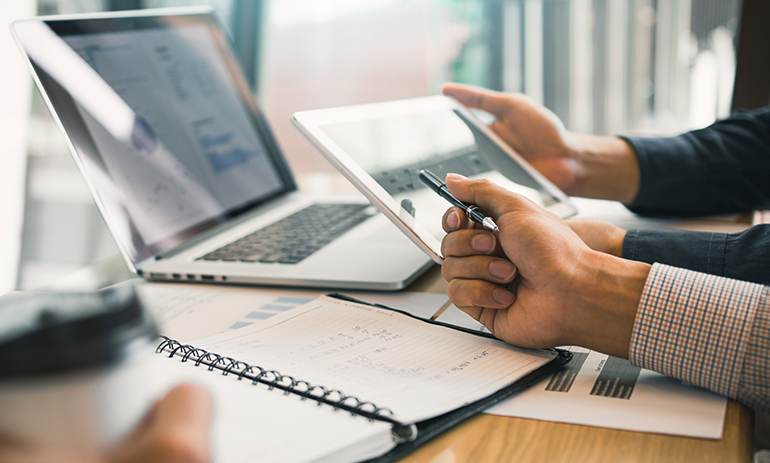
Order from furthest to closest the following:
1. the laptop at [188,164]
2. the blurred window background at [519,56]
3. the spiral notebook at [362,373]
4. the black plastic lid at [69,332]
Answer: the blurred window background at [519,56] → the laptop at [188,164] → the spiral notebook at [362,373] → the black plastic lid at [69,332]

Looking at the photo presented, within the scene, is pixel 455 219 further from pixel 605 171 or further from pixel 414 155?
pixel 605 171

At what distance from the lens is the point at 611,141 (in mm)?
1008

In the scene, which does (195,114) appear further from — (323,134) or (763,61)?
(763,61)

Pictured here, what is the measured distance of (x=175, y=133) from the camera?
0.94 meters

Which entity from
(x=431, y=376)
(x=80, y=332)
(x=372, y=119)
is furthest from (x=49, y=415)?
(x=372, y=119)

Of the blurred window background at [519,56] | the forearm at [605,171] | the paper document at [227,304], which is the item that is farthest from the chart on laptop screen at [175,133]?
the blurred window background at [519,56]

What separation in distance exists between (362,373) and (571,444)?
0.17 meters

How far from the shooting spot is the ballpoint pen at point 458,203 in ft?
1.76

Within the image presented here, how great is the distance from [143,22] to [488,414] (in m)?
0.88

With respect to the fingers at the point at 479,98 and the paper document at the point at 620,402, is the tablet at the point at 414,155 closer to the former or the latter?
the fingers at the point at 479,98

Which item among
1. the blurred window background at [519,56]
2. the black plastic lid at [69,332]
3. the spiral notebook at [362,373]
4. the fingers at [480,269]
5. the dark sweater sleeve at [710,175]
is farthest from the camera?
the blurred window background at [519,56]

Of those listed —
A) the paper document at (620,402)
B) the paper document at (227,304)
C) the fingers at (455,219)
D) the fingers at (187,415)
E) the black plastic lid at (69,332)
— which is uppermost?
the black plastic lid at (69,332)

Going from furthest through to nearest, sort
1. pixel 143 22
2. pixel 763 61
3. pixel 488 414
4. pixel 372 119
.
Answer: pixel 763 61, pixel 143 22, pixel 372 119, pixel 488 414

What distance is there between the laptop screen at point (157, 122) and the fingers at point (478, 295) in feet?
1.58
